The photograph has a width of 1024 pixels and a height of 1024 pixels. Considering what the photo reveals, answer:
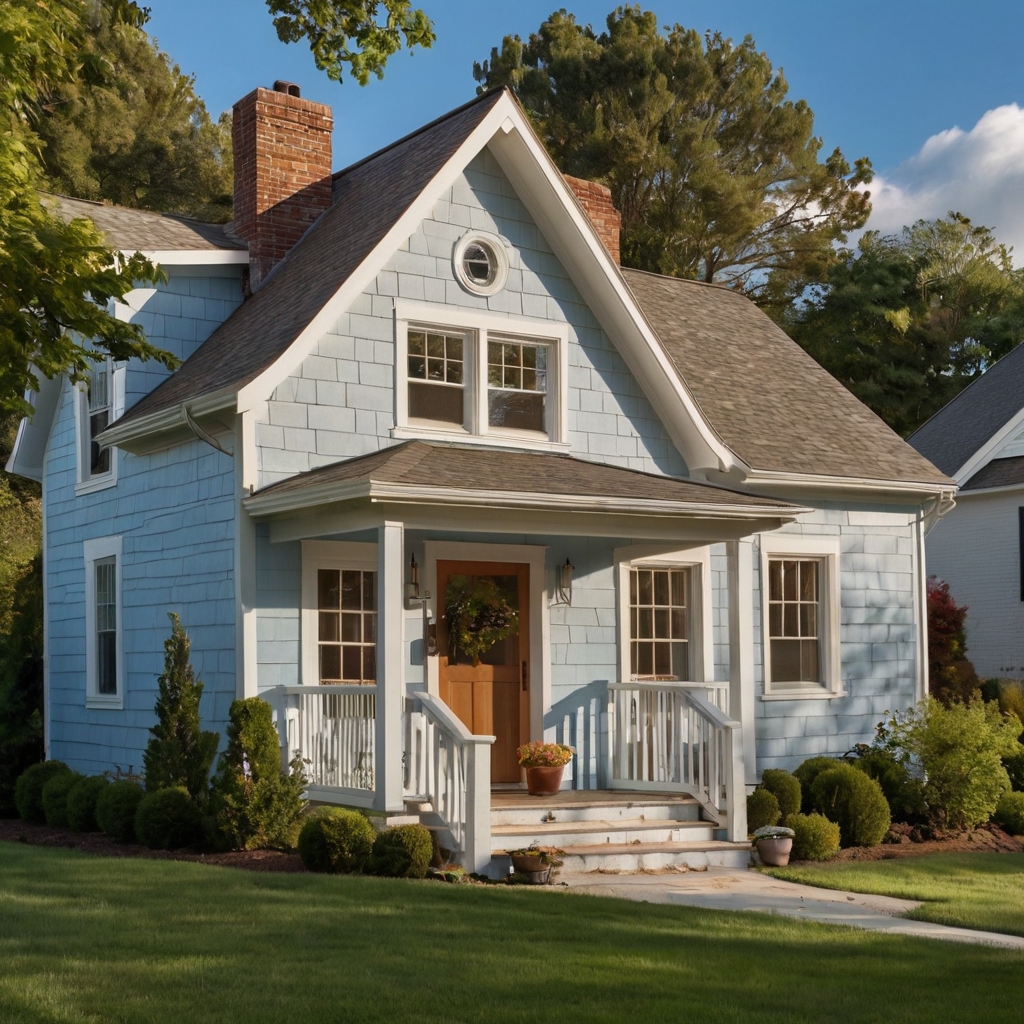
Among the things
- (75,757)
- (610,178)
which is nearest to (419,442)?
(75,757)

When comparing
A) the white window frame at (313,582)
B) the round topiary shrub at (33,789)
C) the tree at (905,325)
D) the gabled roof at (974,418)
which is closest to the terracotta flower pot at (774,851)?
the white window frame at (313,582)

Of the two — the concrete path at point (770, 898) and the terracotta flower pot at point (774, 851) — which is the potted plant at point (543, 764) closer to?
the concrete path at point (770, 898)

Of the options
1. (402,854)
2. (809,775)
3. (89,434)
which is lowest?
(402,854)

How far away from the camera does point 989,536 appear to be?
25469mm

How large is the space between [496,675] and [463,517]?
9.15ft

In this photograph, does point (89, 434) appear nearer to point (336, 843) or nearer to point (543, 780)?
point (543, 780)

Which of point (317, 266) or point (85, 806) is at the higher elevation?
point (317, 266)

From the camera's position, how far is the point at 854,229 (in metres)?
36.8

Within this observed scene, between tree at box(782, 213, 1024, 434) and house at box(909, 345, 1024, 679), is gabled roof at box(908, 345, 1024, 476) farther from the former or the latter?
tree at box(782, 213, 1024, 434)

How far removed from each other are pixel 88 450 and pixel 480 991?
1101cm

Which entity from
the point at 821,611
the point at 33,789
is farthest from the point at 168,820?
the point at 821,611

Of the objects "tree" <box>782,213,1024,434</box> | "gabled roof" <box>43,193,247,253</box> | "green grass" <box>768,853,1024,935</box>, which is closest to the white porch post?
"green grass" <box>768,853,1024,935</box>

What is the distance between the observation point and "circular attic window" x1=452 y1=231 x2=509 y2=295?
1446 centimetres

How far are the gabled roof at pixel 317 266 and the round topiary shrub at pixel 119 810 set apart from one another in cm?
373
